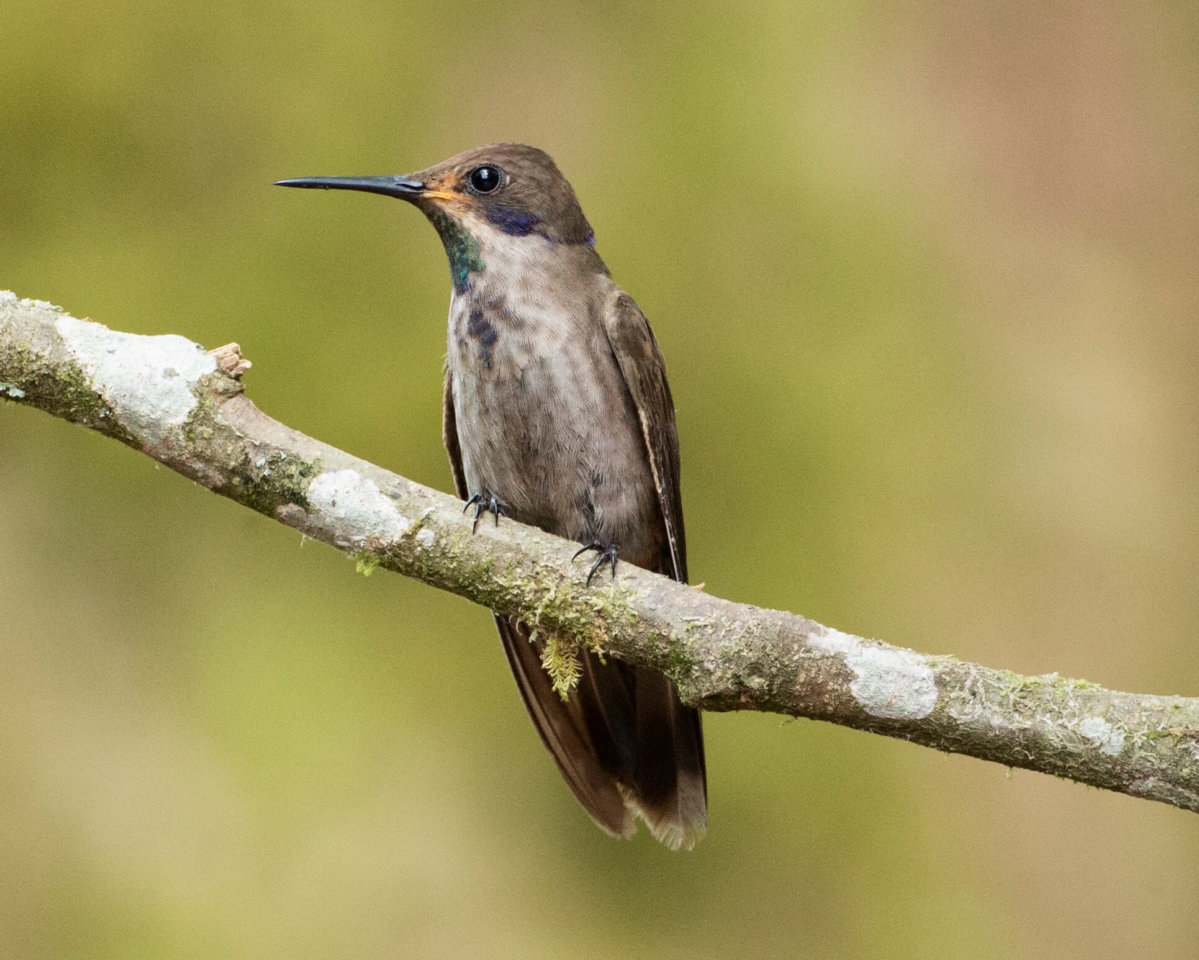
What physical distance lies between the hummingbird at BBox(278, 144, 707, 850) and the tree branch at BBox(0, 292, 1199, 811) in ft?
1.62

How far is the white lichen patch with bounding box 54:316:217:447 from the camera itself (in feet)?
6.68

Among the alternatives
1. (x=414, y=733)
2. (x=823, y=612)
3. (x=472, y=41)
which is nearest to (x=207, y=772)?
(x=414, y=733)

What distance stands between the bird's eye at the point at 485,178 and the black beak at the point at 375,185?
0.36 ft

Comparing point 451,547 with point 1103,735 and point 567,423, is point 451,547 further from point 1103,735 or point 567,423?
point 1103,735

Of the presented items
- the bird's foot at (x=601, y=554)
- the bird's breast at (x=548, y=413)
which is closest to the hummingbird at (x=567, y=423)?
the bird's breast at (x=548, y=413)

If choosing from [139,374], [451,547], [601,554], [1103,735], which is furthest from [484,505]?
[1103,735]

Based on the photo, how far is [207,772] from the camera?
3604mm

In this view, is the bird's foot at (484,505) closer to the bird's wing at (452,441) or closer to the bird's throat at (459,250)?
the bird's wing at (452,441)

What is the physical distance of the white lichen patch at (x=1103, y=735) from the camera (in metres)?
1.81

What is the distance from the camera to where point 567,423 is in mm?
2625

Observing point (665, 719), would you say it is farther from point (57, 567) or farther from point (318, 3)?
point (318, 3)

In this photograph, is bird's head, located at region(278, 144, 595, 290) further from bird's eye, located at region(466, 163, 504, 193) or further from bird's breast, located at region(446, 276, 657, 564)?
bird's breast, located at region(446, 276, 657, 564)

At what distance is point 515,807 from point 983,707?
2.09 m

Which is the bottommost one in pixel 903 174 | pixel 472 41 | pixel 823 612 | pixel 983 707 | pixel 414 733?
pixel 983 707
